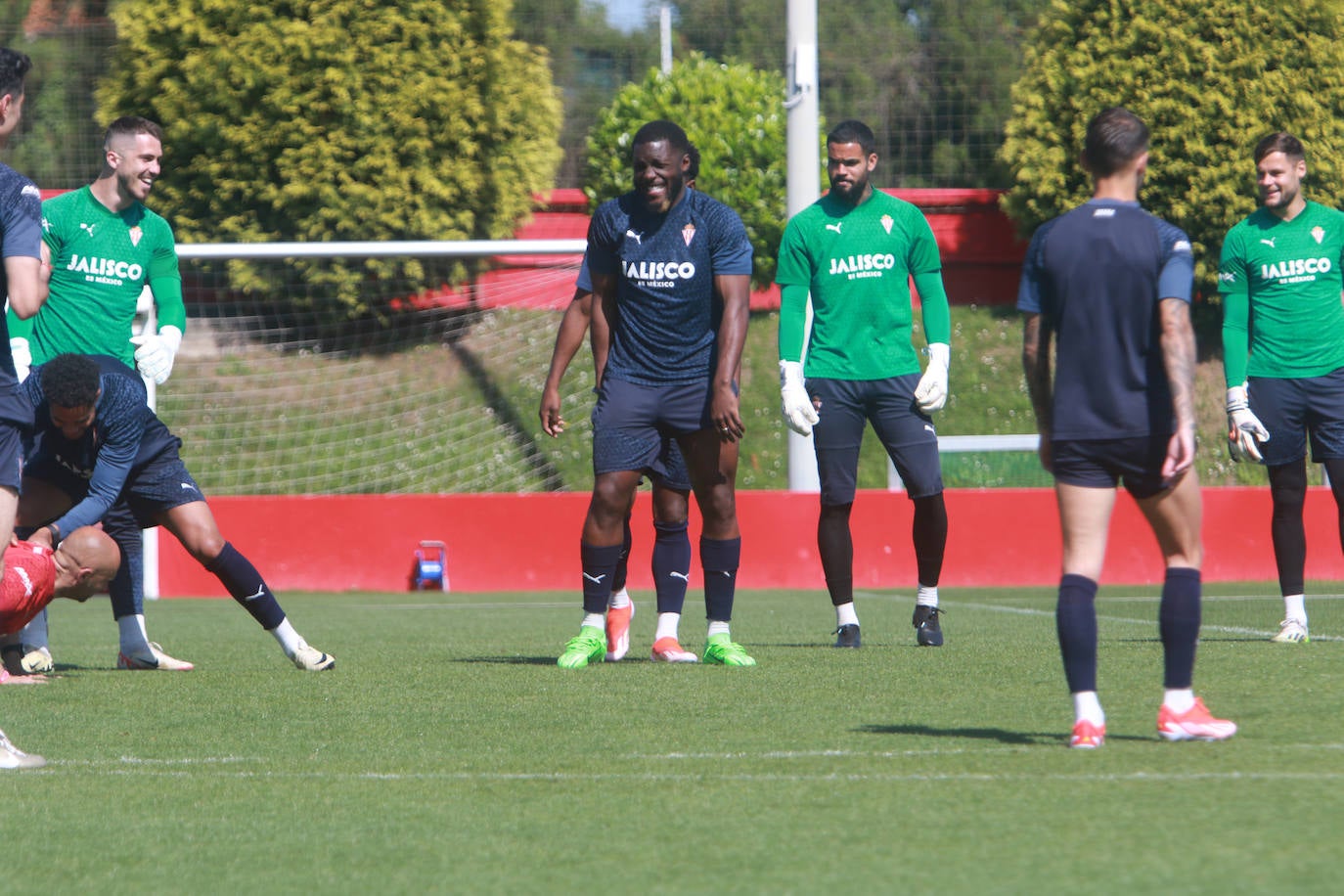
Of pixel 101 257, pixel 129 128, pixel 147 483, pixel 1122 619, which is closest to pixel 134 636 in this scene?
pixel 147 483

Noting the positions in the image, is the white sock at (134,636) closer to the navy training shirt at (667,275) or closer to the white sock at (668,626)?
the white sock at (668,626)

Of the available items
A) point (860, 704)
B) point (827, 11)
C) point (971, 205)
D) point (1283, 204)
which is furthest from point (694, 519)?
point (827, 11)

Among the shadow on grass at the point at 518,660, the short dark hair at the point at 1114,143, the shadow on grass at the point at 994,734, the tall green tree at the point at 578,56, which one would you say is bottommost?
the shadow on grass at the point at 518,660

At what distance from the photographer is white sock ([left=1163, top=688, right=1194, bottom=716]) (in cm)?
494

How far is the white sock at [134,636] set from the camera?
7.89 m

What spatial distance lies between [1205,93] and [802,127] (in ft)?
36.9

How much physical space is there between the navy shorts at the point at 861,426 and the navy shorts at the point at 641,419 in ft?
3.38

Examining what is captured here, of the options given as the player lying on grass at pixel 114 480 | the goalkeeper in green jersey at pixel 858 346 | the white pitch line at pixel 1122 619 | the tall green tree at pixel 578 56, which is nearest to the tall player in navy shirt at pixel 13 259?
the player lying on grass at pixel 114 480

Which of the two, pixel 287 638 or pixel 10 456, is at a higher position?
pixel 10 456

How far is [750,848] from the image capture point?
3.77 metres

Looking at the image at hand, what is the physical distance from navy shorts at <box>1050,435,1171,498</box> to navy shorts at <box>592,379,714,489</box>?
8.56ft

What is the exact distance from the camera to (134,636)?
7.90 metres

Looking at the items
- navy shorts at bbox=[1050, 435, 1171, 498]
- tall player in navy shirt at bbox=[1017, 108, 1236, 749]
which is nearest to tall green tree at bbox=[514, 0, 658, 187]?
tall player in navy shirt at bbox=[1017, 108, 1236, 749]

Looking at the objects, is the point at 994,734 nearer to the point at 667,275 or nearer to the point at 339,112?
the point at 667,275
